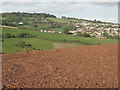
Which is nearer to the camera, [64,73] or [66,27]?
[64,73]

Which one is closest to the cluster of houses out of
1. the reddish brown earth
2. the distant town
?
the distant town

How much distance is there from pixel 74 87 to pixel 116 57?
9.82 feet

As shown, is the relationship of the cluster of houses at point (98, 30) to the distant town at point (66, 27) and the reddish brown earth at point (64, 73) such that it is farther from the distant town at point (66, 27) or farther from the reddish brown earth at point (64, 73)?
the reddish brown earth at point (64, 73)

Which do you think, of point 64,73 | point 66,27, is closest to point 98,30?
point 66,27

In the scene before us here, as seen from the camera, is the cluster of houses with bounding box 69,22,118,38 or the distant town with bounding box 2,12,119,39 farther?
the cluster of houses with bounding box 69,22,118,38

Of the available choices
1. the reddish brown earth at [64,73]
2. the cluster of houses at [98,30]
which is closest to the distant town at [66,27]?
the cluster of houses at [98,30]

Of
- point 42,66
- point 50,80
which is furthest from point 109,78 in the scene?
point 42,66

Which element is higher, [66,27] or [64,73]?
[66,27]

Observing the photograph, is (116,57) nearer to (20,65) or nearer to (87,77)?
(87,77)

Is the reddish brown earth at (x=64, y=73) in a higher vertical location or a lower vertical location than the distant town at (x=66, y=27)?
lower

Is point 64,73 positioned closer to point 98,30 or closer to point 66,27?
point 66,27

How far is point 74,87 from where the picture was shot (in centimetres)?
345

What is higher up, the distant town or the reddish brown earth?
the distant town

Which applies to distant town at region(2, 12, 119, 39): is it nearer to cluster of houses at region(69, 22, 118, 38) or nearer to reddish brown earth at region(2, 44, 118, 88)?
cluster of houses at region(69, 22, 118, 38)
